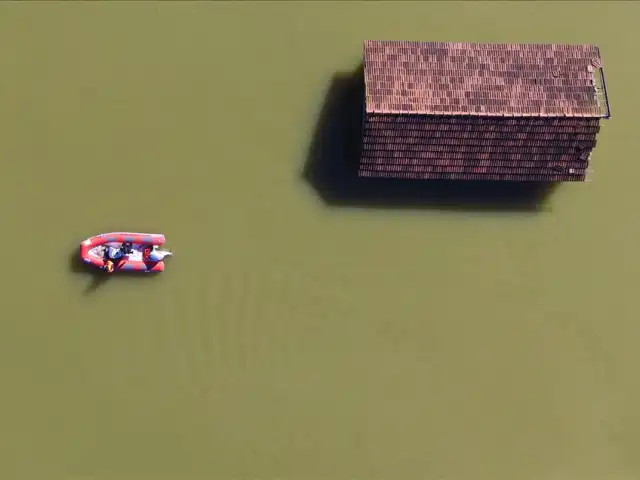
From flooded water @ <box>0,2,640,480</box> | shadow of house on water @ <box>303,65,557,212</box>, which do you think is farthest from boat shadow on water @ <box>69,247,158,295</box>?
shadow of house on water @ <box>303,65,557,212</box>

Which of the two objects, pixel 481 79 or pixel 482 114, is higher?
pixel 481 79

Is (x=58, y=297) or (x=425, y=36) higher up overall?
(x=425, y=36)

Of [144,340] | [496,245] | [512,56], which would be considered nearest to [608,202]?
[496,245]

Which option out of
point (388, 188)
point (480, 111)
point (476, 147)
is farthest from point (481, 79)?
point (388, 188)

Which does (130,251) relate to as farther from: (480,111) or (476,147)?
(480,111)

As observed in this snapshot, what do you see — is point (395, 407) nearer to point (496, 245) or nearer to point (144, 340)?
point (496, 245)
